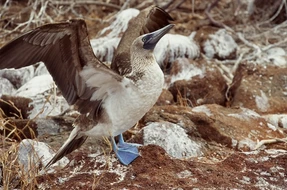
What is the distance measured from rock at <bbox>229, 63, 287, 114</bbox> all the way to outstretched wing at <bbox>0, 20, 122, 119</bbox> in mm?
2155

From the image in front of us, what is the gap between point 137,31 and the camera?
4207 millimetres

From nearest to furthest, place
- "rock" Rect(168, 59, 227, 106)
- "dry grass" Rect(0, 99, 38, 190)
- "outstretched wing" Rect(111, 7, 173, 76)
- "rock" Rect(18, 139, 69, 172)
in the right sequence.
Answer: "dry grass" Rect(0, 99, 38, 190) < "rock" Rect(18, 139, 69, 172) < "outstretched wing" Rect(111, 7, 173, 76) < "rock" Rect(168, 59, 227, 106)

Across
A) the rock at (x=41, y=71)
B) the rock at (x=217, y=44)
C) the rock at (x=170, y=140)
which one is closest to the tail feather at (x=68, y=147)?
the rock at (x=170, y=140)

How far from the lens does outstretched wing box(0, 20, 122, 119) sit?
Result: 3.35 metres

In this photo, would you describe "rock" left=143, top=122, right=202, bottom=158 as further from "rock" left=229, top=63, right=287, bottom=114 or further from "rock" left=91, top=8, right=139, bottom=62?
"rock" left=91, top=8, right=139, bottom=62

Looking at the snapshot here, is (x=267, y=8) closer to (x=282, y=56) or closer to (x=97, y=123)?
(x=282, y=56)

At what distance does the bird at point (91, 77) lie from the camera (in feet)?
10.9

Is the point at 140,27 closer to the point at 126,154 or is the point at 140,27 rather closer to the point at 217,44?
the point at 126,154

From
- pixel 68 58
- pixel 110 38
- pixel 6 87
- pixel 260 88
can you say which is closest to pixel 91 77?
Result: pixel 68 58

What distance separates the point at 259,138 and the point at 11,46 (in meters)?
1.92

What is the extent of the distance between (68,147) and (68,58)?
0.51 meters

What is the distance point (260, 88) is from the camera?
18.2 ft

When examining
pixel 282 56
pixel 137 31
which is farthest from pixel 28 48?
pixel 282 56

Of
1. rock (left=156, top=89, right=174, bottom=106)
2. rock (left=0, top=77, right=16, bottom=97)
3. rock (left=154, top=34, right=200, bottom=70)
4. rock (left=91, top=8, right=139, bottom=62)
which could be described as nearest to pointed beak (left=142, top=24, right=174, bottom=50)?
rock (left=156, top=89, right=174, bottom=106)
